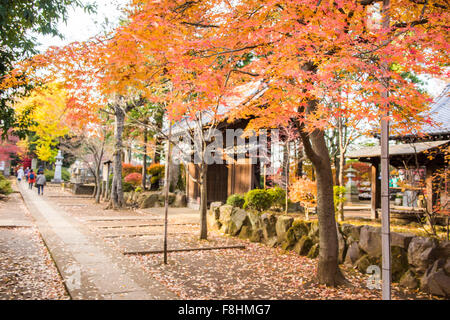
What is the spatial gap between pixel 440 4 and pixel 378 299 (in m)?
4.69

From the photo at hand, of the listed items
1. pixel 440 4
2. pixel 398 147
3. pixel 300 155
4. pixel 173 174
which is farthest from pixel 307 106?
pixel 173 174

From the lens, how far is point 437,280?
17.7 feet

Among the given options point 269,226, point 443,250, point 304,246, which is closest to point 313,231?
point 304,246

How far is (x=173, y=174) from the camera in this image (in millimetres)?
20766

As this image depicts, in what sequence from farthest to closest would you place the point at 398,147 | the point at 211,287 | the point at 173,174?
the point at 173,174 → the point at 398,147 → the point at 211,287

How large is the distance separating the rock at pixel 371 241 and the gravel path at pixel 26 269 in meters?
5.74

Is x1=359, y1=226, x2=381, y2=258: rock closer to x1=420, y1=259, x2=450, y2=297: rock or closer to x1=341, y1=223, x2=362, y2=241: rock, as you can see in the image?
x1=341, y1=223, x2=362, y2=241: rock

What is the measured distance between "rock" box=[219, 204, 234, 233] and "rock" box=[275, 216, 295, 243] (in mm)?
2263

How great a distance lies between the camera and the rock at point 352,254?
275 inches

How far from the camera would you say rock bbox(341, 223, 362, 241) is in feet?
23.3

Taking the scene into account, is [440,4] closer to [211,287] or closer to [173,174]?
[211,287]

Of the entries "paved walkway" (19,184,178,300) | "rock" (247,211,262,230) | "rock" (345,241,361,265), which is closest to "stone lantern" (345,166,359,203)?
"rock" (247,211,262,230)

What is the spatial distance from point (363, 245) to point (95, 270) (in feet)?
18.1

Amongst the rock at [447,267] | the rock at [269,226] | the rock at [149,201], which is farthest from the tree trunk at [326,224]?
the rock at [149,201]
